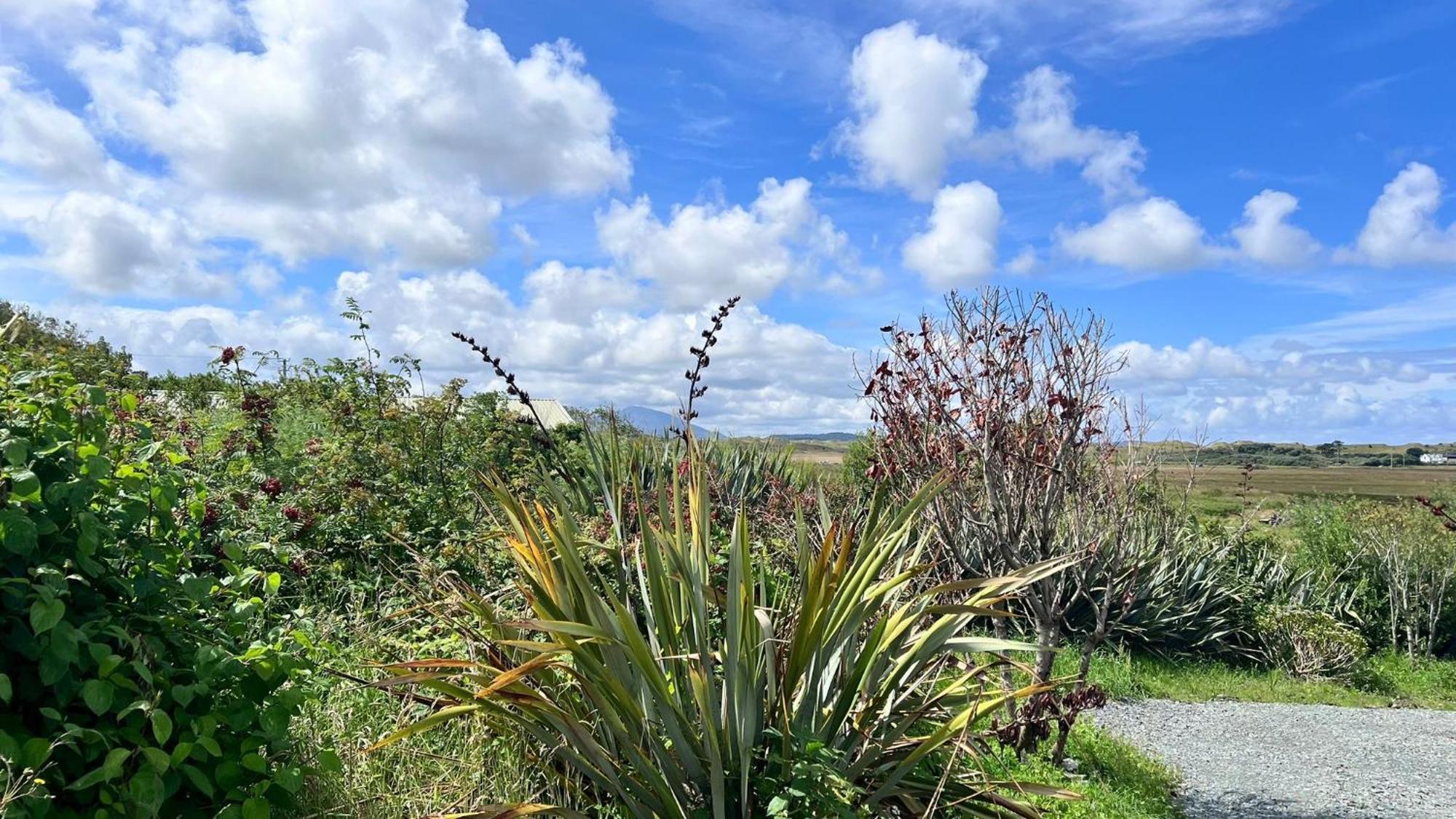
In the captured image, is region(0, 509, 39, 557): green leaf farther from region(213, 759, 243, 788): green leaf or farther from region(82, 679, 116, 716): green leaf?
region(213, 759, 243, 788): green leaf

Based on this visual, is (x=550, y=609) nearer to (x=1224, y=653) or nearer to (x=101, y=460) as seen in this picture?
(x=101, y=460)

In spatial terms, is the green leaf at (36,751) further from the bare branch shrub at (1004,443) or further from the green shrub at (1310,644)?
the green shrub at (1310,644)

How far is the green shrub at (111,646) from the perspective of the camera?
8.17ft

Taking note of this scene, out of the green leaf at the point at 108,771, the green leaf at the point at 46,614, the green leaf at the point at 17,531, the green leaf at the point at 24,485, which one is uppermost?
the green leaf at the point at 24,485

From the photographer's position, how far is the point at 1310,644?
32.8 ft

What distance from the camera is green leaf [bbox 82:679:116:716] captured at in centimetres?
247

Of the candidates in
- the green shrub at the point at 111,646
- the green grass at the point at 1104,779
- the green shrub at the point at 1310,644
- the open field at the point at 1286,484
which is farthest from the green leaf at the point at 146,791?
the green shrub at the point at 1310,644

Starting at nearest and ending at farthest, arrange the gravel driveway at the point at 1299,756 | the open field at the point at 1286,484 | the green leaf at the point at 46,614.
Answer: the green leaf at the point at 46,614 < the gravel driveway at the point at 1299,756 < the open field at the point at 1286,484

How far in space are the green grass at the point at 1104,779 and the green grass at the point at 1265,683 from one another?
2226mm

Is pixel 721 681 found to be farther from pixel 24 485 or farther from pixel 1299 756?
pixel 1299 756

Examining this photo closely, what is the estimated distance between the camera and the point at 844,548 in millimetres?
3191

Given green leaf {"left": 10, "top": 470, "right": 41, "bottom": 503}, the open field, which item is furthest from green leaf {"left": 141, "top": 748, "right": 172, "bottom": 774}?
the open field

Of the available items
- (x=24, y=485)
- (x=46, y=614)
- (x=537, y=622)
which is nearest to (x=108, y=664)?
(x=46, y=614)

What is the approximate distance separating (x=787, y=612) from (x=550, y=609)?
1.05 m
